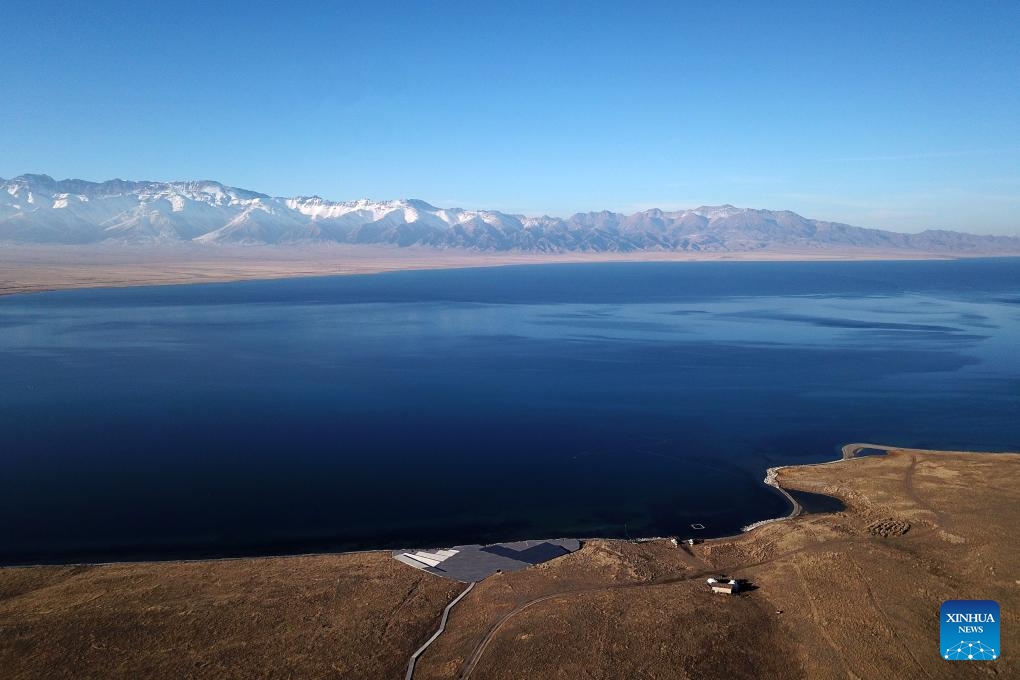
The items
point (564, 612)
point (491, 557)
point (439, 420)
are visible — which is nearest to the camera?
point (564, 612)

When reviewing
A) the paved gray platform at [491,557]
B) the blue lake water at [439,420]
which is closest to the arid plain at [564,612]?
the paved gray platform at [491,557]

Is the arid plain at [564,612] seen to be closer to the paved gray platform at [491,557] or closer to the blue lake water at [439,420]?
the paved gray platform at [491,557]

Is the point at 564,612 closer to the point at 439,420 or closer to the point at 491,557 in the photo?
the point at 491,557

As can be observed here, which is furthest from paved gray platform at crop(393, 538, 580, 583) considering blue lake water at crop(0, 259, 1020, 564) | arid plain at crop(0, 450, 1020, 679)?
blue lake water at crop(0, 259, 1020, 564)

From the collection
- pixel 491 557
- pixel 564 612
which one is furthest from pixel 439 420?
pixel 564 612

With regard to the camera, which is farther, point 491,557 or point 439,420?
point 439,420

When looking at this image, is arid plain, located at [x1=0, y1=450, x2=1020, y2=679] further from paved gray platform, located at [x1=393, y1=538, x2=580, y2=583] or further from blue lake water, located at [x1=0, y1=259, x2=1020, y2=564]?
blue lake water, located at [x1=0, y1=259, x2=1020, y2=564]

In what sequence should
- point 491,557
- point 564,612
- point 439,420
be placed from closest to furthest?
point 564,612, point 491,557, point 439,420
